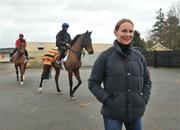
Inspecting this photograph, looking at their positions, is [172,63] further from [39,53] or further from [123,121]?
[123,121]

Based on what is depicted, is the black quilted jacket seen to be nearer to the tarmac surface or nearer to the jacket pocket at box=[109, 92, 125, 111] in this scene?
the jacket pocket at box=[109, 92, 125, 111]

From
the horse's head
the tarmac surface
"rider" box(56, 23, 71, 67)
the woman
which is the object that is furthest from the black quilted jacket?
"rider" box(56, 23, 71, 67)

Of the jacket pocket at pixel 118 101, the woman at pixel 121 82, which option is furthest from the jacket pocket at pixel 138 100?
the jacket pocket at pixel 118 101

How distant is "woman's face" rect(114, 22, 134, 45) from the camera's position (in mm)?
4668

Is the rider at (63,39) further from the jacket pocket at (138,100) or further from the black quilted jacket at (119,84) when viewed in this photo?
the jacket pocket at (138,100)

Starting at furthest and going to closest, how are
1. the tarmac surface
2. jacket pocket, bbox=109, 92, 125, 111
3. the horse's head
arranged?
the horse's head < the tarmac surface < jacket pocket, bbox=109, 92, 125, 111

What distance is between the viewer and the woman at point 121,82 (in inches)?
182

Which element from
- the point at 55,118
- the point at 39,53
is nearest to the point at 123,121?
the point at 55,118

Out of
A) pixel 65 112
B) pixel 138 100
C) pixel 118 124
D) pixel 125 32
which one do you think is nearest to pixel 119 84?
pixel 138 100

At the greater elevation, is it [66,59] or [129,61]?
[129,61]

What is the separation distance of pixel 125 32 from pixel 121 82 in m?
0.57

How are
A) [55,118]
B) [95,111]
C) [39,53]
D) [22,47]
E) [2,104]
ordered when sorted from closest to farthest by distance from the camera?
[55,118]
[95,111]
[2,104]
[22,47]
[39,53]

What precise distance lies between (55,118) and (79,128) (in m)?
1.35

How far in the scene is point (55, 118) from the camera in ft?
31.9
